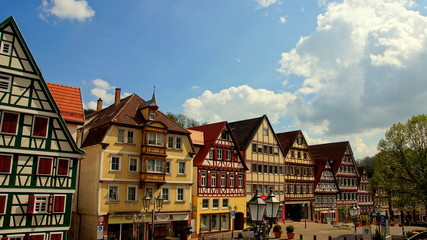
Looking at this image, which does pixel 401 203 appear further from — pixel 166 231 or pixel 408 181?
pixel 166 231

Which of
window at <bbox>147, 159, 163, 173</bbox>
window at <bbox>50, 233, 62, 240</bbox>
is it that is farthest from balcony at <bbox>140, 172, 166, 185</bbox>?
window at <bbox>50, 233, 62, 240</bbox>

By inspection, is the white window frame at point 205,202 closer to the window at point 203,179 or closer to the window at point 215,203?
the window at point 215,203

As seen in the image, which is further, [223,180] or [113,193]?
[223,180]

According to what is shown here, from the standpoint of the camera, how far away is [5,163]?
24.9 m

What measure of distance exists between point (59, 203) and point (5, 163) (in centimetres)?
469

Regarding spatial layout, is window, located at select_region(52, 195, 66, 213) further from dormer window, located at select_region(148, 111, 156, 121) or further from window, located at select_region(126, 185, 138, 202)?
dormer window, located at select_region(148, 111, 156, 121)

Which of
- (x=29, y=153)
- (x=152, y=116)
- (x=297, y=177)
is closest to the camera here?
(x=29, y=153)

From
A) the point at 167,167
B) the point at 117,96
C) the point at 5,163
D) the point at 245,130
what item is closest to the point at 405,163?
the point at 245,130

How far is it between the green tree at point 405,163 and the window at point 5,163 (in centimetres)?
3791

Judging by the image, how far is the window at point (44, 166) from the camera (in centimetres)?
2642

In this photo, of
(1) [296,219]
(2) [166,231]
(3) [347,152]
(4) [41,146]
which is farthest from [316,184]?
(4) [41,146]

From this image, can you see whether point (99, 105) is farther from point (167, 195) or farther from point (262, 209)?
point (262, 209)

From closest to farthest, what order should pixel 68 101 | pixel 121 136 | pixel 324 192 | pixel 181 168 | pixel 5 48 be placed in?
pixel 5 48
pixel 68 101
pixel 121 136
pixel 181 168
pixel 324 192

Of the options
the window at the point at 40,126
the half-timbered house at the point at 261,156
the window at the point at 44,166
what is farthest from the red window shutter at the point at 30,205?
the half-timbered house at the point at 261,156
